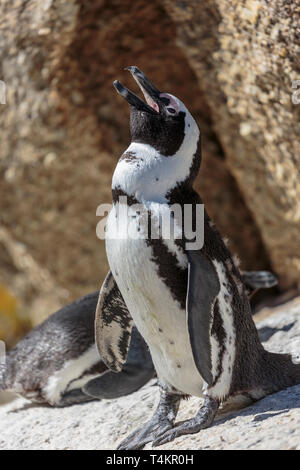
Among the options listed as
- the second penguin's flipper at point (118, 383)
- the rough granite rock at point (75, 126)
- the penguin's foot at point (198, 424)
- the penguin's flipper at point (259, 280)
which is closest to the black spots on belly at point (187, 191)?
the penguin's foot at point (198, 424)

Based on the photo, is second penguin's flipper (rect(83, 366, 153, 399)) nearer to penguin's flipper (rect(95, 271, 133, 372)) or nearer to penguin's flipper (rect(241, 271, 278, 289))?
penguin's flipper (rect(95, 271, 133, 372))

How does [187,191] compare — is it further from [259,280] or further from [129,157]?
[259,280]

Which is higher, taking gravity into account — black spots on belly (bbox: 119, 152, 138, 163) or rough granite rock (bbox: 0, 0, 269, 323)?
black spots on belly (bbox: 119, 152, 138, 163)

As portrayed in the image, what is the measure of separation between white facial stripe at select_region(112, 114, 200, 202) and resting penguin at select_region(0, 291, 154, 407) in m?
1.02

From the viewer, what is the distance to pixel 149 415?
7.53 ft

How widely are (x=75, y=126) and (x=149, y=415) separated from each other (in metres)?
1.79

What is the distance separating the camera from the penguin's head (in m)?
1.91

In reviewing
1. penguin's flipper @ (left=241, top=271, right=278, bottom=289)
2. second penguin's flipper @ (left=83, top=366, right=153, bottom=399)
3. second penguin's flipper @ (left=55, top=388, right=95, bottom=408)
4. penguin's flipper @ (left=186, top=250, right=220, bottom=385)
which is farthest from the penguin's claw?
penguin's flipper @ (left=241, top=271, right=278, bottom=289)

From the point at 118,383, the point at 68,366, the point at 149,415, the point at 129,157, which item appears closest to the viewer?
the point at 129,157

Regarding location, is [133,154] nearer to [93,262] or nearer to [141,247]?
[141,247]

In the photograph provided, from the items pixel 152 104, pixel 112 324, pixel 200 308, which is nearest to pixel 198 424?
pixel 200 308

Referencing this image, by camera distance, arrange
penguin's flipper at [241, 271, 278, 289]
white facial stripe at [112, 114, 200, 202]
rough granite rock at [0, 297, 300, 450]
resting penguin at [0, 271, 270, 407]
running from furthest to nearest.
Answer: penguin's flipper at [241, 271, 278, 289] → resting penguin at [0, 271, 270, 407] → white facial stripe at [112, 114, 200, 202] → rough granite rock at [0, 297, 300, 450]
